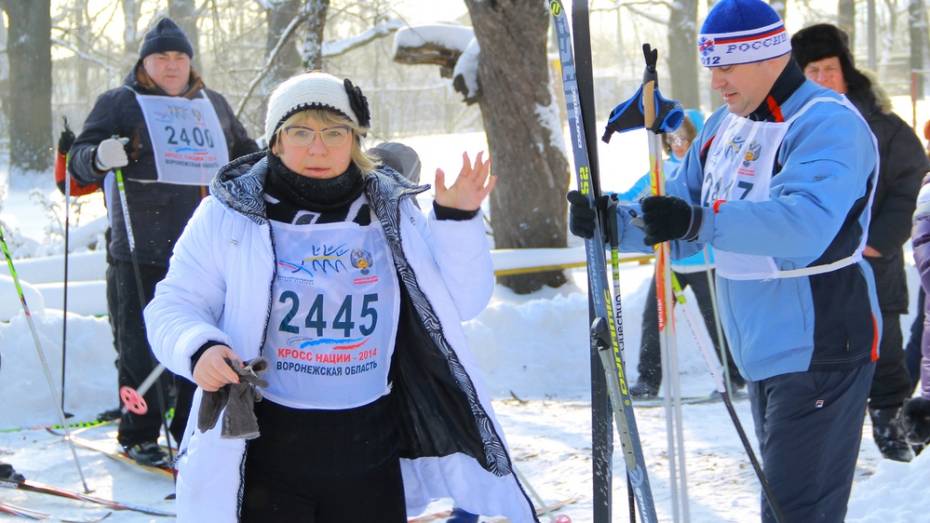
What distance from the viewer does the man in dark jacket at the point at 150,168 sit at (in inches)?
215

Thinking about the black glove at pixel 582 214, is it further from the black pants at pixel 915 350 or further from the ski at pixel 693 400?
the ski at pixel 693 400

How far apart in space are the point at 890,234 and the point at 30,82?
67.5 feet

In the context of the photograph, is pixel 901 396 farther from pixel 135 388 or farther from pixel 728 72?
pixel 135 388

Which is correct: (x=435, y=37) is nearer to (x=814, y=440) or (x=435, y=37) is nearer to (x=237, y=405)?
(x=814, y=440)

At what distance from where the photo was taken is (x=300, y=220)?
2.82m

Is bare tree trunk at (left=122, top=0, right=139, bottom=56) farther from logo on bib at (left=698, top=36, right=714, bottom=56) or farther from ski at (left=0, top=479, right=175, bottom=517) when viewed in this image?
logo on bib at (left=698, top=36, right=714, bottom=56)

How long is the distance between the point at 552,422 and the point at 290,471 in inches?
151

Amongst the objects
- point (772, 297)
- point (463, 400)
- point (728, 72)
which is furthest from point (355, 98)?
point (772, 297)

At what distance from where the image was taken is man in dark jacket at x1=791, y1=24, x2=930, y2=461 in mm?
5191

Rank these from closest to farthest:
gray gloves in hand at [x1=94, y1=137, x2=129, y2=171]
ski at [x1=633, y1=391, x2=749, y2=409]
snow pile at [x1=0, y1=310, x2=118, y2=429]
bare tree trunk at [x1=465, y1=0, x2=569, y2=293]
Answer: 1. gray gloves in hand at [x1=94, y1=137, x2=129, y2=171]
2. ski at [x1=633, y1=391, x2=749, y2=409]
3. snow pile at [x1=0, y1=310, x2=118, y2=429]
4. bare tree trunk at [x1=465, y1=0, x2=569, y2=293]

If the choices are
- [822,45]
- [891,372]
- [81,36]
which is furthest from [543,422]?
[81,36]

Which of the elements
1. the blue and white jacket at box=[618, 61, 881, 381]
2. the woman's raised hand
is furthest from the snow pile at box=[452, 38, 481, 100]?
the woman's raised hand

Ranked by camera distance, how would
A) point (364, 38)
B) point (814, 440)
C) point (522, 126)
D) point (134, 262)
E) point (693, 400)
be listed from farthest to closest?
1. point (364, 38)
2. point (522, 126)
3. point (693, 400)
4. point (134, 262)
5. point (814, 440)

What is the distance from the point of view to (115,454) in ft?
18.9
